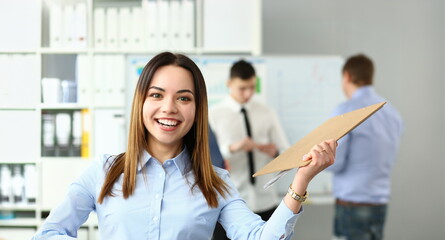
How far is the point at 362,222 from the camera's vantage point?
9.79ft

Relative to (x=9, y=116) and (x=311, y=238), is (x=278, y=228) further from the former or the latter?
(x=311, y=238)

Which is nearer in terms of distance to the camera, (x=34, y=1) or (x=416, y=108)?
(x=34, y=1)

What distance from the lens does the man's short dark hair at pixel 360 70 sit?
3.04 meters

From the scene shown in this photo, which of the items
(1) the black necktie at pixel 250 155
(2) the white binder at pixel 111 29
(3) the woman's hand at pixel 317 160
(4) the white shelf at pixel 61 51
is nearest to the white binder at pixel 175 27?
(2) the white binder at pixel 111 29

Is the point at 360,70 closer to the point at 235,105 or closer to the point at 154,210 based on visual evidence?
the point at 235,105

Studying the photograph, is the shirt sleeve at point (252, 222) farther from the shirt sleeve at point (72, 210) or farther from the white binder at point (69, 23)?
the white binder at point (69, 23)

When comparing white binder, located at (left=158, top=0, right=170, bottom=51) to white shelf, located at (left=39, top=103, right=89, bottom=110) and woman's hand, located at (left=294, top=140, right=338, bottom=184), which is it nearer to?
white shelf, located at (left=39, top=103, right=89, bottom=110)

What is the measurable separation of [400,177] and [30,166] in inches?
113

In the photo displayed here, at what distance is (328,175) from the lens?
3.96 m

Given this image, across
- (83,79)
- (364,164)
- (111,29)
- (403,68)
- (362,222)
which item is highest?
(111,29)

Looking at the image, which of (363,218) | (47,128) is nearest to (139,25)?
(47,128)

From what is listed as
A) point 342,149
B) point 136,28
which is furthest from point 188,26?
point 342,149

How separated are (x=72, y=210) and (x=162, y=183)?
0.21m

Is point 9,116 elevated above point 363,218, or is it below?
above
